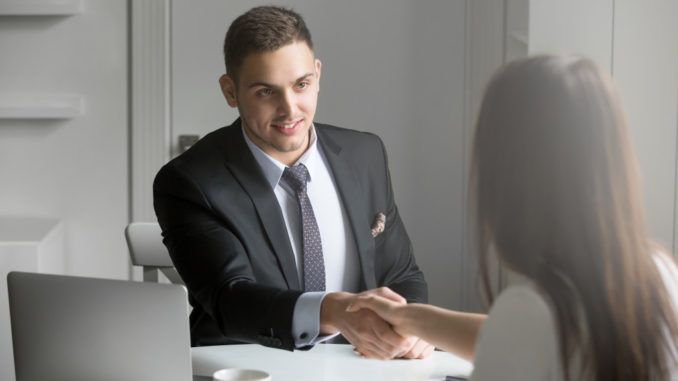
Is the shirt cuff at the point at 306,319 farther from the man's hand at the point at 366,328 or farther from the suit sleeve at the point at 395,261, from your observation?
the suit sleeve at the point at 395,261

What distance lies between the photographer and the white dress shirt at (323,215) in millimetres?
1920

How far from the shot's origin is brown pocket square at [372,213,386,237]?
2051 mm

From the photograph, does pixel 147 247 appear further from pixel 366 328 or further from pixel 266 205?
pixel 366 328

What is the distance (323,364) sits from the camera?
5.21 ft

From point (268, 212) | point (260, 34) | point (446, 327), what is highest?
point (260, 34)

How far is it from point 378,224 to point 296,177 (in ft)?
0.84

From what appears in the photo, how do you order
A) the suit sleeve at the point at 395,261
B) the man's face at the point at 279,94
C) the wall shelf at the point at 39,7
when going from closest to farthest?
the man's face at the point at 279,94 < the suit sleeve at the point at 395,261 < the wall shelf at the point at 39,7

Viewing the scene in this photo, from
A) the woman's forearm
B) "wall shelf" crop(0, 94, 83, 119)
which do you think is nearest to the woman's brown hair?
the woman's forearm

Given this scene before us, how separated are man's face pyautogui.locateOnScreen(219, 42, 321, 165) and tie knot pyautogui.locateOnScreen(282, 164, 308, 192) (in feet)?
0.21

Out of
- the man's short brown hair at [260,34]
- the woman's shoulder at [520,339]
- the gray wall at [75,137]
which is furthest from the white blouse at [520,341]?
the gray wall at [75,137]

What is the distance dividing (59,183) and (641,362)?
2.80 m

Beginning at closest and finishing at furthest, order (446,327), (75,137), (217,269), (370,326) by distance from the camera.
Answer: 1. (446,327)
2. (370,326)
3. (217,269)
4. (75,137)

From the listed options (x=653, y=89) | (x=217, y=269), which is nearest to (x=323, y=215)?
(x=217, y=269)

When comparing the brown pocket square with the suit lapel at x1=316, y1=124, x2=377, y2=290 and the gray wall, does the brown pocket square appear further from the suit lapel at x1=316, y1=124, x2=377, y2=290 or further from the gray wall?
the gray wall
